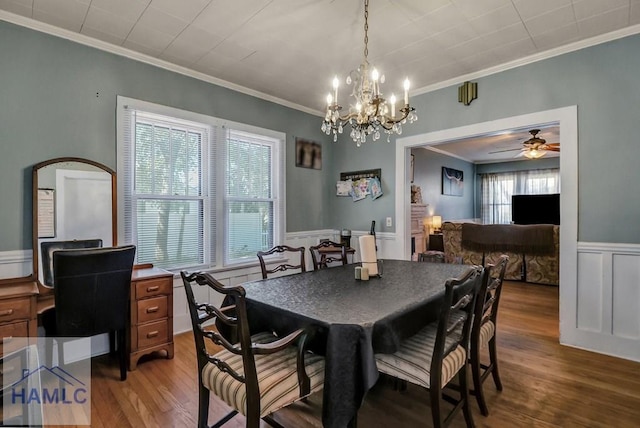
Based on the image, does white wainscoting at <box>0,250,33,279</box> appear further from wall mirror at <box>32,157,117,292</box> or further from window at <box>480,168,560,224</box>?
window at <box>480,168,560,224</box>

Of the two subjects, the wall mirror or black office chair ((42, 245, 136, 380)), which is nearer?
black office chair ((42, 245, 136, 380))

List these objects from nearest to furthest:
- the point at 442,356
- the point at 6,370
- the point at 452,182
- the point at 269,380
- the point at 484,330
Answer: the point at 269,380 < the point at 442,356 < the point at 6,370 < the point at 484,330 < the point at 452,182

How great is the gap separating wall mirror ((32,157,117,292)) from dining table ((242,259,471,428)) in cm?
166

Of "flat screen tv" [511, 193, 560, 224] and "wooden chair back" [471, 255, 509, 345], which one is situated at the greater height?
"flat screen tv" [511, 193, 560, 224]

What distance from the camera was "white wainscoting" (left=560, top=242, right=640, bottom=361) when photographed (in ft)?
8.77

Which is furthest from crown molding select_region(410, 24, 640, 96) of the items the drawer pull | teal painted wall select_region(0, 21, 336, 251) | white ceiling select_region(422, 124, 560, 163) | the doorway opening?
the drawer pull

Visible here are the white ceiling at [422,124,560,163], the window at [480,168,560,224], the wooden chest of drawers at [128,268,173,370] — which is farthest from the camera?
the window at [480,168,560,224]

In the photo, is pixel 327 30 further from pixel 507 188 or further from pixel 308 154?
pixel 507 188

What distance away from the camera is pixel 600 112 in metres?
2.79

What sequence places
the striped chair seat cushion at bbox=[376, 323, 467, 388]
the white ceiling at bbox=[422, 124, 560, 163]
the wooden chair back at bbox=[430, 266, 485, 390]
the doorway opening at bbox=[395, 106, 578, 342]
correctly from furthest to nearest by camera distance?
the white ceiling at bbox=[422, 124, 560, 163] < the doorway opening at bbox=[395, 106, 578, 342] < the striped chair seat cushion at bbox=[376, 323, 467, 388] < the wooden chair back at bbox=[430, 266, 485, 390]

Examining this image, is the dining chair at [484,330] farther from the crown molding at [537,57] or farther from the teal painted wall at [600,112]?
the crown molding at [537,57]

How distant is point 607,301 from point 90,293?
409 cm

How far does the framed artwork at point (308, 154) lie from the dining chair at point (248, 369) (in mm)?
3117

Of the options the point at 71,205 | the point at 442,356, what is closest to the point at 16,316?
the point at 71,205
